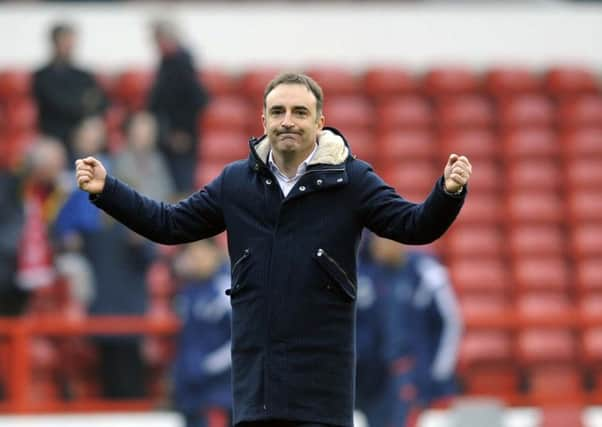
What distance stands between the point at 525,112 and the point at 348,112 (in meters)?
1.64

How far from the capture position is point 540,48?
54.6ft

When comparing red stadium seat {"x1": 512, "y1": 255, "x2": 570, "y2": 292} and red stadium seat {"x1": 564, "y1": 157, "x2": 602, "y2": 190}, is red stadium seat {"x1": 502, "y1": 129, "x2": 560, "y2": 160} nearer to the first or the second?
red stadium seat {"x1": 564, "y1": 157, "x2": 602, "y2": 190}

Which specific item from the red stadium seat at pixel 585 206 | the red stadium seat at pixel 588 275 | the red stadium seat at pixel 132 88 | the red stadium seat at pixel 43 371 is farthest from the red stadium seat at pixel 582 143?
the red stadium seat at pixel 43 371

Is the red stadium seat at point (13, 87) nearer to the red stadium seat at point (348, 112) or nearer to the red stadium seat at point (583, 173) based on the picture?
the red stadium seat at point (348, 112)

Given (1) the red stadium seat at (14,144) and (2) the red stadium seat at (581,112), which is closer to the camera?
(1) the red stadium seat at (14,144)

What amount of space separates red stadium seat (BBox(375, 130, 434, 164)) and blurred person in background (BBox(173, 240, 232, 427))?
4.73 m

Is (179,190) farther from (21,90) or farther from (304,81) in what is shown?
(304,81)

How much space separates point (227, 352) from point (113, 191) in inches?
165

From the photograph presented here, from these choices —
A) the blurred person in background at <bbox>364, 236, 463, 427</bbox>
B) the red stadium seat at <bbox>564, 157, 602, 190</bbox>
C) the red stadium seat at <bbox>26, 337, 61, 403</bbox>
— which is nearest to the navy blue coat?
the blurred person in background at <bbox>364, 236, 463, 427</bbox>

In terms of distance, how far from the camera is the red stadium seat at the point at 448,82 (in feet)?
51.4

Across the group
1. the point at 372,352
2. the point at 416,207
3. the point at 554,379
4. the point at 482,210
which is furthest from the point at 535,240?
the point at 416,207

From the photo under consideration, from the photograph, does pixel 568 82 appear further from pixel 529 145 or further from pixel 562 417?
pixel 562 417

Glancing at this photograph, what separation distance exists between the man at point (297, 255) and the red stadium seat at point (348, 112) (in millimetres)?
9051

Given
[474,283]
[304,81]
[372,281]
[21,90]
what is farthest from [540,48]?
[304,81]
